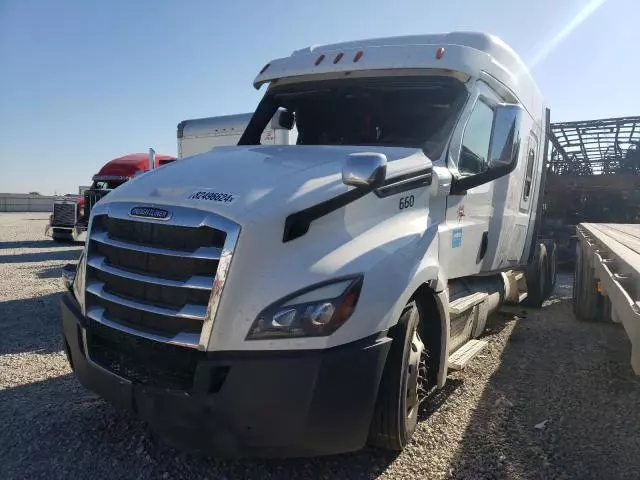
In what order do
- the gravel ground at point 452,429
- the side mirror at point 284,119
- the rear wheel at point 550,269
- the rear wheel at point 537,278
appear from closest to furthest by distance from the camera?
the gravel ground at point 452,429 → the side mirror at point 284,119 → the rear wheel at point 537,278 → the rear wheel at point 550,269

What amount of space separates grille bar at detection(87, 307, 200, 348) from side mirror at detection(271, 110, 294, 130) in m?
2.52

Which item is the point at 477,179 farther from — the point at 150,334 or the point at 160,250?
the point at 150,334

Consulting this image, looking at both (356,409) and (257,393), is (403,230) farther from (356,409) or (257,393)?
(257,393)

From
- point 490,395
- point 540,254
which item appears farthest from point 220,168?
point 540,254

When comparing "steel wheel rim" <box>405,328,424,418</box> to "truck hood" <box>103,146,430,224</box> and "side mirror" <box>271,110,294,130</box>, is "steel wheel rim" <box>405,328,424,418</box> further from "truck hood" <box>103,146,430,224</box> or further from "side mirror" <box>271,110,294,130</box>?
"side mirror" <box>271,110,294,130</box>

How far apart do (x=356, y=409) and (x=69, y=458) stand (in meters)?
1.78

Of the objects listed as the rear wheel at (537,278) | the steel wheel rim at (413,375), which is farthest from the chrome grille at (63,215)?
the steel wheel rim at (413,375)

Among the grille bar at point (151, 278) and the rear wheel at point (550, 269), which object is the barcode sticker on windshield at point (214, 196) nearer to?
the grille bar at point (151, 278)

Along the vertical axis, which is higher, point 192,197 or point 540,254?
point 192,197

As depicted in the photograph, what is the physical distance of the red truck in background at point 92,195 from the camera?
50.8 feet

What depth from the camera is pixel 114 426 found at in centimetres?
347

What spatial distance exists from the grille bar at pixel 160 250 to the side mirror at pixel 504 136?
7.66 ft

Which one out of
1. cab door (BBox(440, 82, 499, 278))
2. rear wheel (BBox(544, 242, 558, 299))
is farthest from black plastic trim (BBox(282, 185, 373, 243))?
rear wheel (BBox(544, 242, 558, 299))

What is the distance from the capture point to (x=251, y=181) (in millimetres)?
2844
